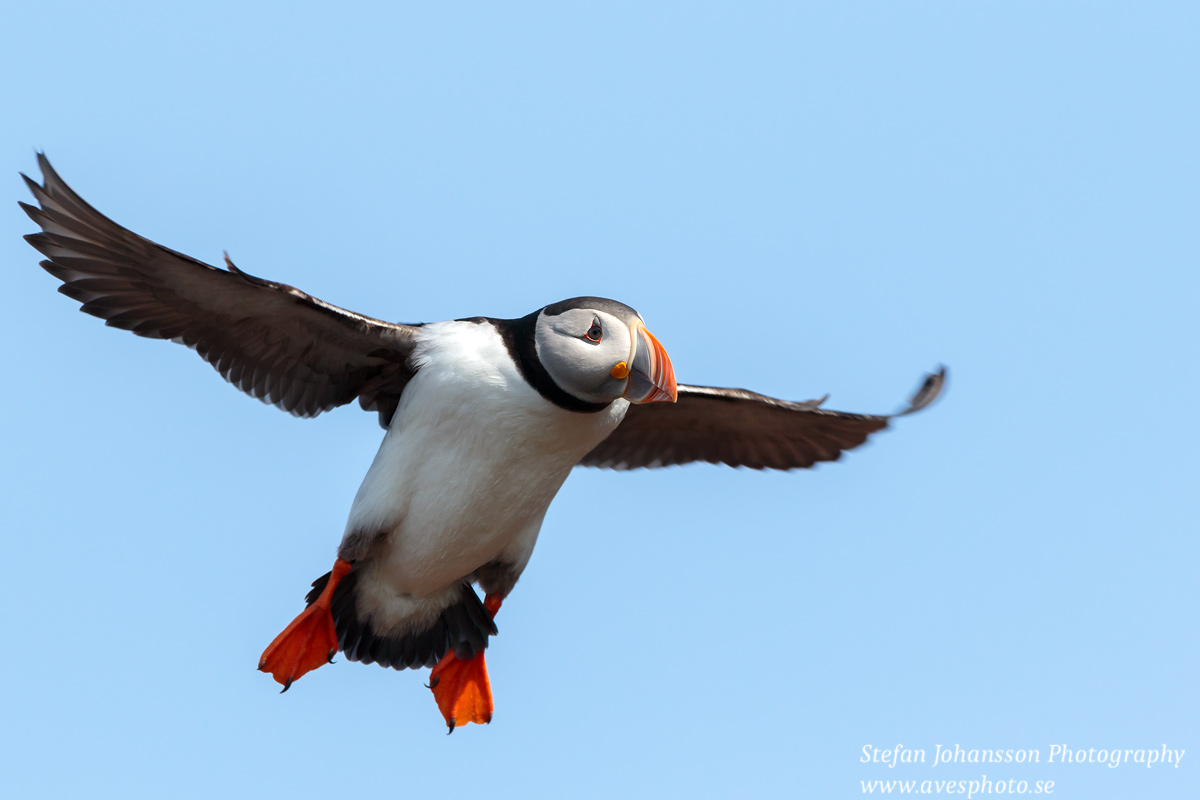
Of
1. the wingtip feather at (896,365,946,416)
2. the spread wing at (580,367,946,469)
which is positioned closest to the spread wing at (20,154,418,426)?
the spread wing at (580,367,946,469)

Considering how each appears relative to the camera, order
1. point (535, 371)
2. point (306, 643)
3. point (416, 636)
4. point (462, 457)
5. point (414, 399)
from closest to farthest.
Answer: point (535, 371) → point (462, 457) → point (414, 399) → point (306, 643) → point (416, 636)

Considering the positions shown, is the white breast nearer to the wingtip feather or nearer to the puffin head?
the puffin head

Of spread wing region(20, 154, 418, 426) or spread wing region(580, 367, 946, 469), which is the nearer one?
spread wing region(20, 154, 418, 426)

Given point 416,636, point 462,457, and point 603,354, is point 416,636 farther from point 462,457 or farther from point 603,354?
point 603,354

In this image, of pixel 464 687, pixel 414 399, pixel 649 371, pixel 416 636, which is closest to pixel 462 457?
pixel 414 399

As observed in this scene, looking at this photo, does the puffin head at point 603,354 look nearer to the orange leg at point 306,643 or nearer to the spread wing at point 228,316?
the spread wing at point 228,316

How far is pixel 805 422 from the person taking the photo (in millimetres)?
9812

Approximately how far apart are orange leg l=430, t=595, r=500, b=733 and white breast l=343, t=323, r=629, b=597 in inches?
35.7

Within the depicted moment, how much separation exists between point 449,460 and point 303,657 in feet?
5.79

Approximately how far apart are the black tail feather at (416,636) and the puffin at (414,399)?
1cm

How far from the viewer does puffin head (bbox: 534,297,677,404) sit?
7.59 m

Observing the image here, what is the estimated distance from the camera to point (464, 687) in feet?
29.6

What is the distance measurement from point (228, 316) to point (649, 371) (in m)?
2.81

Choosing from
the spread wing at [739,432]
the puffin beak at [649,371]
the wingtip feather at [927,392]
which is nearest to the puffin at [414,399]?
the puffin beak at [649,371]
